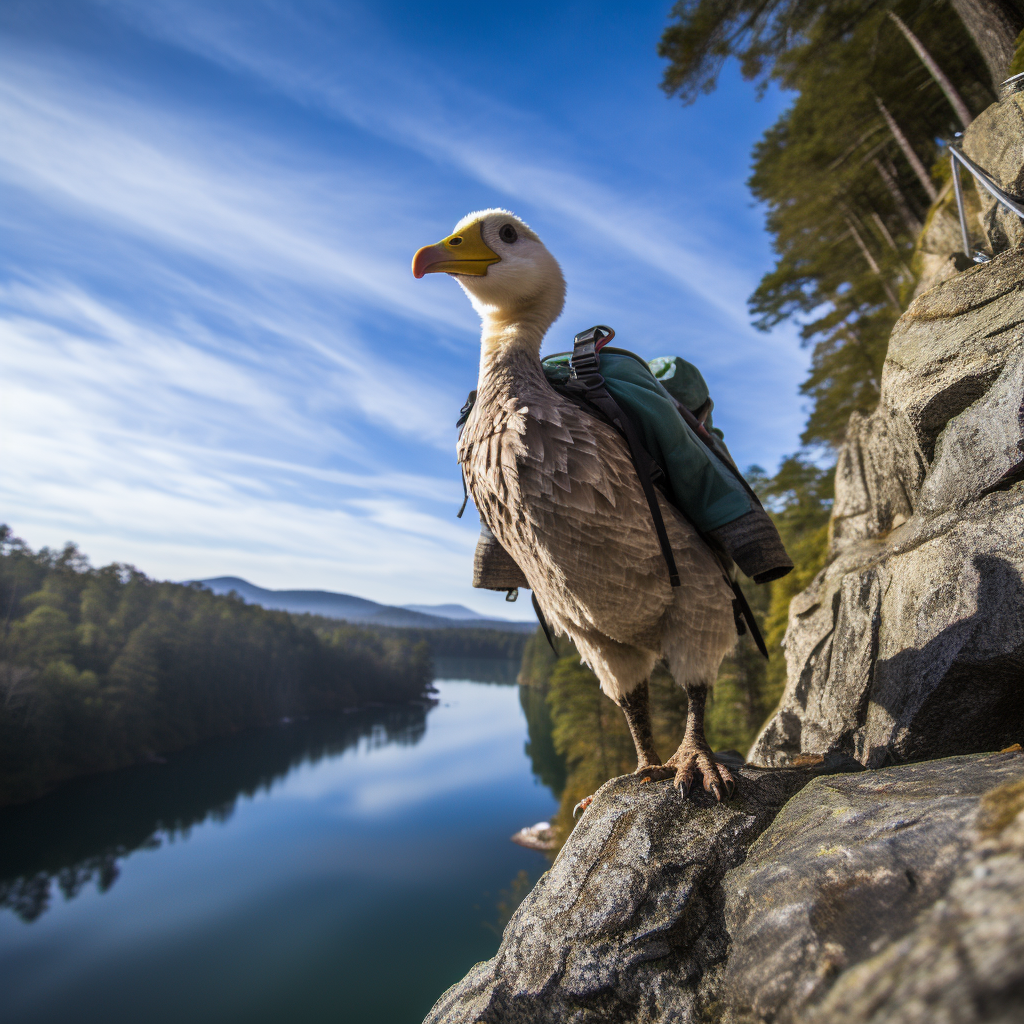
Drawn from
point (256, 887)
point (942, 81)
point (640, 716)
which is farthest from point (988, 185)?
point (256, 887)

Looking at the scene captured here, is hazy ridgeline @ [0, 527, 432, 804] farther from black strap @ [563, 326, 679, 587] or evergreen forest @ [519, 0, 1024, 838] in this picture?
black strap @ [563, 326, 679, 587]

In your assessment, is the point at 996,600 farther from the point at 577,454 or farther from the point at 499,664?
the point at 499,664

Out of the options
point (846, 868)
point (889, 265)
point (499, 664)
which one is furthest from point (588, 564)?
point (499, 664)

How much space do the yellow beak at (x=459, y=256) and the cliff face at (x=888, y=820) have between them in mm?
2737

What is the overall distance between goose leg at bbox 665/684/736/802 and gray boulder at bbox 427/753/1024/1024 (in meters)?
0.06

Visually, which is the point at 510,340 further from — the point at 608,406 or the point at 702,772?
the point at 702,772

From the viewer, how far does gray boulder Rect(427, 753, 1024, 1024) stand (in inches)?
52.2

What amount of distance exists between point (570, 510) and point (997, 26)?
23.6 ft

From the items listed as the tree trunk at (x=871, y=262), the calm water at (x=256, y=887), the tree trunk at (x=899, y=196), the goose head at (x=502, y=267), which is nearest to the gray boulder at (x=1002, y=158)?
the goose head at (x=502, y=267)

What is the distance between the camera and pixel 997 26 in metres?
5.49

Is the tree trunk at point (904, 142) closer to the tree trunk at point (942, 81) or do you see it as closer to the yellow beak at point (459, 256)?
the tree trunk at point (942, 81)

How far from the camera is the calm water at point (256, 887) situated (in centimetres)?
1934

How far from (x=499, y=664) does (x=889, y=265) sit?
5538 inches

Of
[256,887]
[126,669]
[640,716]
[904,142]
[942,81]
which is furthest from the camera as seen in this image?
[126,669]
